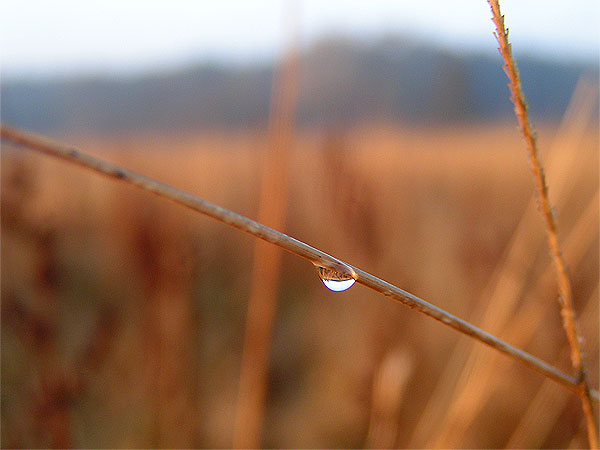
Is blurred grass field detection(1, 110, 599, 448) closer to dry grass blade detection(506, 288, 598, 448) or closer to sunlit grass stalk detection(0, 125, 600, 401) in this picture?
dry grass blade detection(506, 288, 598, 448)

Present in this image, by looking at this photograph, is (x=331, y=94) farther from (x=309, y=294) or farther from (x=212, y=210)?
(x=212, y=210)

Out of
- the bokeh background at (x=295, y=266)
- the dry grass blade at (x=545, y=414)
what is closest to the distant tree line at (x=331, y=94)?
the bokeh background at (x=295, y=266)

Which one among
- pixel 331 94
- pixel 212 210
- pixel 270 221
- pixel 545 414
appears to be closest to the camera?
pixel 212 210

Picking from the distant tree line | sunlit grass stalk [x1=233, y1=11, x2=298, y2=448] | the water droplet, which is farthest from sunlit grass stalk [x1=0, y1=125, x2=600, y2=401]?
the distant tree line

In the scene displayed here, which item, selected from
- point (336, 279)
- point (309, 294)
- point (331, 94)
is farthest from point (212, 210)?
point (331, 94)

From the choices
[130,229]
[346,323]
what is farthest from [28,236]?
[346,323]

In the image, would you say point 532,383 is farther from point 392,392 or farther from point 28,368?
point 28,368
